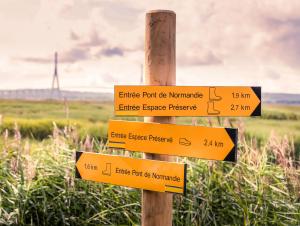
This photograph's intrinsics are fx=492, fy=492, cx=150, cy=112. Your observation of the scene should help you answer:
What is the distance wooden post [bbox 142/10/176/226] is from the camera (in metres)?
3.45

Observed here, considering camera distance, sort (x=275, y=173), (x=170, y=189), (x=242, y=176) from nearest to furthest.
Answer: (x=170, y=189) < (x=242, y=176) < (x=275, y=173)

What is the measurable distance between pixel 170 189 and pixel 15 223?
7.15ft

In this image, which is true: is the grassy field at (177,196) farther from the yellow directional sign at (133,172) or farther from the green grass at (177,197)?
the yellow directional sign at (133,172)

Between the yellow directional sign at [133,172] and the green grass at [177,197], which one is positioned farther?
the green grass at [177,197]

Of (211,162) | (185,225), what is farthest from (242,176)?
(185,225)

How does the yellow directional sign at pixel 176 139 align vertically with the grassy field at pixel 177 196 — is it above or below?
above

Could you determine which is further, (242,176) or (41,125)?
(41,125)

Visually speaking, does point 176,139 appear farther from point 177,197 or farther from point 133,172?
point 177,197

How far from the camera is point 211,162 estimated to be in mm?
4891

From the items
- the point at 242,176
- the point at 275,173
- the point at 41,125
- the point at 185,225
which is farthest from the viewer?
the point at 41,125

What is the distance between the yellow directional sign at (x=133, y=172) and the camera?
3289 mm

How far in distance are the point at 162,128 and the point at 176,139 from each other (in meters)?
0.13

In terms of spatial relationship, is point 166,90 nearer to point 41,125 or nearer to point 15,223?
point 15,223

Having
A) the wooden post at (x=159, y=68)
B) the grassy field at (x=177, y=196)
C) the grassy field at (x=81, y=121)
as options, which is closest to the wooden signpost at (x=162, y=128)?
the wooden post at (x=159, y=68)
